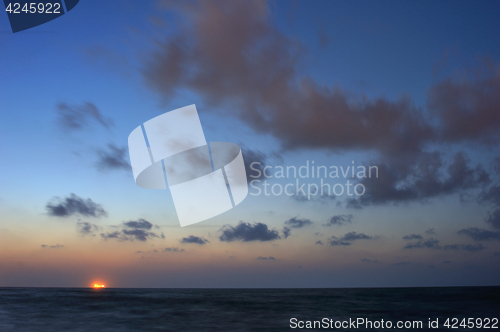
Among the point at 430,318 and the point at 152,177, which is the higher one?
the point at 152,177

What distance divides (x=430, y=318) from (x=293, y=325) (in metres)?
17.4

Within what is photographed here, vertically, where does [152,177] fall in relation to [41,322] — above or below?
above

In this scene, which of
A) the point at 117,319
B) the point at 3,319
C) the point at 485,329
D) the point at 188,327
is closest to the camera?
the point at 485,329

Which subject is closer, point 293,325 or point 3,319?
point 293,325

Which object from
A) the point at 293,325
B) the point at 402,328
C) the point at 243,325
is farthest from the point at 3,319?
the point at 402,328

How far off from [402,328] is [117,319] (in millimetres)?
28042

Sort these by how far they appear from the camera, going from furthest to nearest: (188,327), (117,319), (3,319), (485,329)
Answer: (117,319), (3,319), (188,327), (485,329)

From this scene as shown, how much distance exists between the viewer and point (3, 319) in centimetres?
3259

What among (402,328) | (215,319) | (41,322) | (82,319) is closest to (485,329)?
(402,328)

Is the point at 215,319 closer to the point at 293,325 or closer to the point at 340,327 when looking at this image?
the point at 293,325

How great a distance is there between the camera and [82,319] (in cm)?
3447

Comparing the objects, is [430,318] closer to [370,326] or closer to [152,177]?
[370,326]

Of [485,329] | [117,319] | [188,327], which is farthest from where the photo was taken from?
[117,319]

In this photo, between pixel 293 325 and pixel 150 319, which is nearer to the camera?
pixel 293 325
